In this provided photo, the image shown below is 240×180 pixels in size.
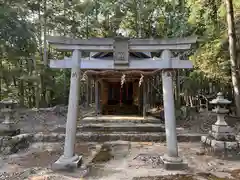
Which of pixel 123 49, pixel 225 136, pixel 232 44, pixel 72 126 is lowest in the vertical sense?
pixel 225 136

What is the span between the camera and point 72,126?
5070 millimetres

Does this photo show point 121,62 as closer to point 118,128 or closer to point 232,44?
point 118,128

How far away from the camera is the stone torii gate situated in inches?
200

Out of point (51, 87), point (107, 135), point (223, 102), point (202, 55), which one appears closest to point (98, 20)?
point (51, 87)

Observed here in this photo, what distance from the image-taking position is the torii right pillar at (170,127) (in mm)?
4902

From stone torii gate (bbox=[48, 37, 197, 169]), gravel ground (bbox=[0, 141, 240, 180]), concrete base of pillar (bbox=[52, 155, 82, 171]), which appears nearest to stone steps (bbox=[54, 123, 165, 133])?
gravel ground (bbox=[0, 141, 240, 180])

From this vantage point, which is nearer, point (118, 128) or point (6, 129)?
point (6, 129)

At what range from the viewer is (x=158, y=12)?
17.9m

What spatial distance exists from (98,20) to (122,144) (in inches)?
549

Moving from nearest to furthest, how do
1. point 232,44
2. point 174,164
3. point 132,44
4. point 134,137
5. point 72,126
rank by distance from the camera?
1. point 174,164
2. point 72,126
3. point 132,44
4. point 134,137
5. point 232,44

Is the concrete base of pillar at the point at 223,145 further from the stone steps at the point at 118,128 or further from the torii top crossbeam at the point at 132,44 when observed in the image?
the stone steps at the point at 118,128

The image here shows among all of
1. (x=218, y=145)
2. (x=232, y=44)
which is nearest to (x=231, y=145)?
(x=218, y=145)

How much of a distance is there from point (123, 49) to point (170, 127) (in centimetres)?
195

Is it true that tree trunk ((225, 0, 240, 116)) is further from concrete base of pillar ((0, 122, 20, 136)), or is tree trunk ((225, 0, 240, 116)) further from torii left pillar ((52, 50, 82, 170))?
concrete base of pillar ((0, 122, 20, 136))
